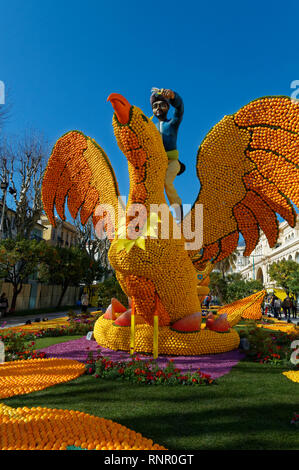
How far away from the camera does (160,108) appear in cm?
742

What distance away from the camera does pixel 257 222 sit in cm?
699

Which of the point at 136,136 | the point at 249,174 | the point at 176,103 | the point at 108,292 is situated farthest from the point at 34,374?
the point at 108,292

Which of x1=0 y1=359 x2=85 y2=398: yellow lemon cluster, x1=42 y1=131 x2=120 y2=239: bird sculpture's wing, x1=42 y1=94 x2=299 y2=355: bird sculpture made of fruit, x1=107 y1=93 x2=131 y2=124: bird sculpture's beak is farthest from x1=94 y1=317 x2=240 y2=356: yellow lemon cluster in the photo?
x1=107 y1=93 x2=131 y2=124: bird sculpture's beak

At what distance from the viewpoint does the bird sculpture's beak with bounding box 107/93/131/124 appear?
221 inches

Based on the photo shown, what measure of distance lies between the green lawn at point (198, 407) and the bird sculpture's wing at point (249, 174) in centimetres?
303

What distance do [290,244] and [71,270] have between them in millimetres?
28210

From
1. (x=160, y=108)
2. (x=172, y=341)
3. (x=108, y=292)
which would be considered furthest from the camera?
(x=108, y=292)

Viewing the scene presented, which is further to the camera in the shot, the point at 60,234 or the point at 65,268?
the point at 60,234

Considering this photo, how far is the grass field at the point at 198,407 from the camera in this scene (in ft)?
→ 10.0

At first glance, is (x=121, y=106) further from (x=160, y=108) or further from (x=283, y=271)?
(x=283, y=271)

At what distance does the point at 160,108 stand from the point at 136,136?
6.28 feet

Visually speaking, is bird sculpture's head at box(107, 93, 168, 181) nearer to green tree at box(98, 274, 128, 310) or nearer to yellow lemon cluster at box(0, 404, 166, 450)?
yellow lemon cluster at box(0, 404, 166, 450)

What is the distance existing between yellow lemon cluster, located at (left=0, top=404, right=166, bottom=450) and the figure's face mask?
21.4 ft

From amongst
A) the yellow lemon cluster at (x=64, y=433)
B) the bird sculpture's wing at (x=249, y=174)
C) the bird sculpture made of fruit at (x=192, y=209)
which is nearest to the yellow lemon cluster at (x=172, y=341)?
the bird sculpture made of fruit at (x=192, y=209)
